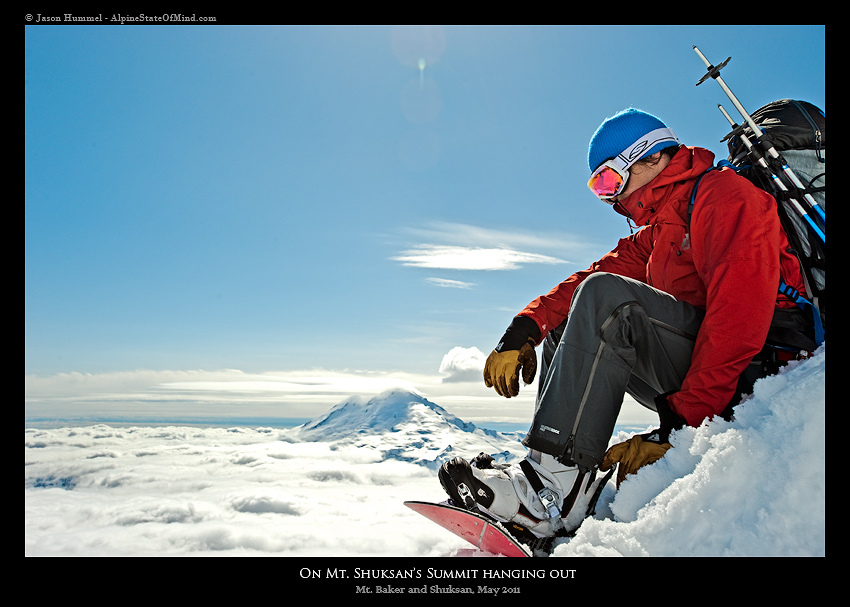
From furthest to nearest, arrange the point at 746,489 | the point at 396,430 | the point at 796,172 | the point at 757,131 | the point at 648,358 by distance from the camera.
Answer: the point at 396,430
the point at 757,131
the point at 796,172
the point at 648,358
the point at 746,489

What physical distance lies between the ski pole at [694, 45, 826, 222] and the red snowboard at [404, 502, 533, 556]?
259cm

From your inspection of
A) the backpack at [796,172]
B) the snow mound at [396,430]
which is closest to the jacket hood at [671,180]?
the backpack at [796,172]

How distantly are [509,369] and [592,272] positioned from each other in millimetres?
1259

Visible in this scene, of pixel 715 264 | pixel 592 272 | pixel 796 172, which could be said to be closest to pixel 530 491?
pixel 715 264

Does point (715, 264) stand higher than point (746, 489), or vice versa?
point (715, 264)

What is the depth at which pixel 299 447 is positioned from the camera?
102 metres

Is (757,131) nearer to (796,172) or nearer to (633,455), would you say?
(796,172)

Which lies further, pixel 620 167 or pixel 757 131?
pixel 757 131

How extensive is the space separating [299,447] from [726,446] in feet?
359

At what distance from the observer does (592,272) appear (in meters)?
3.63

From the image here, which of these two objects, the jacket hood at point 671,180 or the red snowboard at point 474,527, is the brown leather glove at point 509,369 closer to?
the red snowboard at point 474,527

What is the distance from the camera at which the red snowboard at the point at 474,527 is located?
236 centimetres
